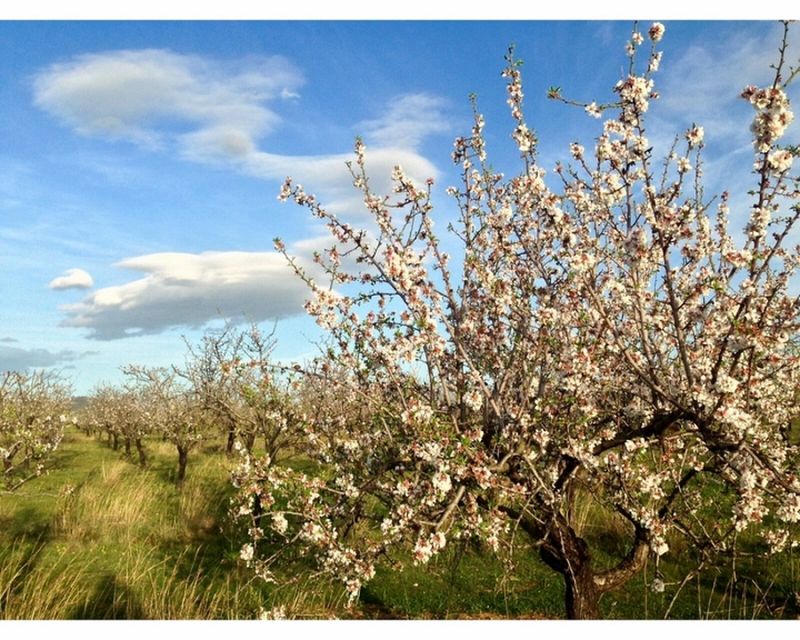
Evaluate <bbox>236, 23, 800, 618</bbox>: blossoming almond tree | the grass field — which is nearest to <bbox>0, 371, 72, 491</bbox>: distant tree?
the grass field

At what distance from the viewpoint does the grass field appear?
877 centimetres

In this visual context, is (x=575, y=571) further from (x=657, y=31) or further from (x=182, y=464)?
(x=182, y=464)

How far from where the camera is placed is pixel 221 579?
10906mm

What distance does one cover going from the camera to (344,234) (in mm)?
6750

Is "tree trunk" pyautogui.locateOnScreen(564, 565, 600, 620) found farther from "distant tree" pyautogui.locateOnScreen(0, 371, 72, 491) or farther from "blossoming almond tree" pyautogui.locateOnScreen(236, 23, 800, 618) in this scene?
"distant tree" pyautogui.locateOnScreen(0, 371, 72, 491)

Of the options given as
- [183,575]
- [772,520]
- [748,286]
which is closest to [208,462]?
[183,575]

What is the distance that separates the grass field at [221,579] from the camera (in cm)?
877

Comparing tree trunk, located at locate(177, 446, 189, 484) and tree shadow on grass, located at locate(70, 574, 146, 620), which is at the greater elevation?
tree trunk, located at locate(177, 446, 189, 484)

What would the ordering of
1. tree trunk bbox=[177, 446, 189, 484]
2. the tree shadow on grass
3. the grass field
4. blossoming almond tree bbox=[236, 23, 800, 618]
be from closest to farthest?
blossoming almond tree bbox=[236, 23, 800, 618] → the tree shadow on grass → the grass field → tree trunk bbox=[177, 446, 189, 484]

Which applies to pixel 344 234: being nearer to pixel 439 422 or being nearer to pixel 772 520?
pixel 439 422

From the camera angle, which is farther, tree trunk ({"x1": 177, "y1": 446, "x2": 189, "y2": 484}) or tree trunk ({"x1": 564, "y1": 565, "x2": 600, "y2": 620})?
tree trunk ({"x1": 177, "y1": 446, "x2": 189, "y2": 484})

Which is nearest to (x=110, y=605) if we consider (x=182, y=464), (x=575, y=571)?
(x=575, y=571)

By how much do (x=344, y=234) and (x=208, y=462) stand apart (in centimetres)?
1801

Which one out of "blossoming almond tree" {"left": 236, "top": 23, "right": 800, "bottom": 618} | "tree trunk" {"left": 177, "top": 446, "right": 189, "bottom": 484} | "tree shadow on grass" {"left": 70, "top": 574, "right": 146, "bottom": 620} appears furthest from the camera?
"tree trunk" {"left": 177, "top": 446, "right": 189, "bottom": 484}
